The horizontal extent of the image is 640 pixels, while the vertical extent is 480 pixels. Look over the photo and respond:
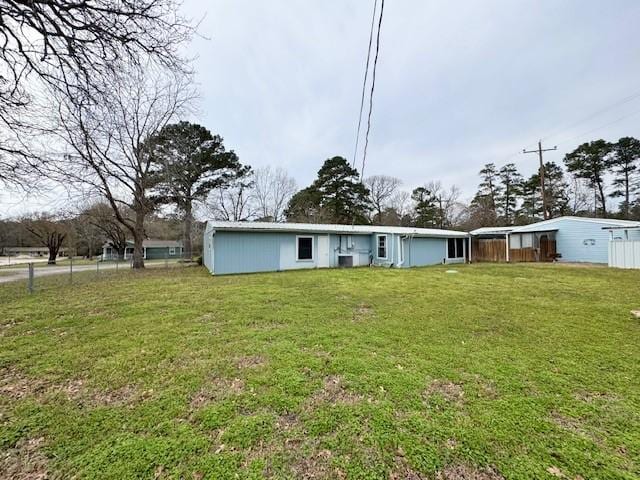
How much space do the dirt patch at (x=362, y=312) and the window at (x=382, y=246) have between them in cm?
914

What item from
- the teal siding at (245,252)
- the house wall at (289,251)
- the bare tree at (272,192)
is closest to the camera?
the teal siding at (245,252)

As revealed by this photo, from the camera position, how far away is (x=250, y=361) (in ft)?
10.7

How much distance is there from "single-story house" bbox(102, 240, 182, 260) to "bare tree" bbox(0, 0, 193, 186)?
35.0m

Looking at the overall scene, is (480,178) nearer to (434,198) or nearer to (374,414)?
(434,198)

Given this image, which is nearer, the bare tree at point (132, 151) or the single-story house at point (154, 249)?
the bare tree at point (132, 151)

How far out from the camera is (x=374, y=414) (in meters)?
2.26

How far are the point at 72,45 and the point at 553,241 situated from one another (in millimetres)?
22999

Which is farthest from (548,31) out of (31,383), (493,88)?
(31,383)

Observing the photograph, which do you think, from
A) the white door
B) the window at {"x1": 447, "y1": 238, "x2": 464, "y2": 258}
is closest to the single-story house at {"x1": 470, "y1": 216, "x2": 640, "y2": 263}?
the window at {"x1": 447, "y1": 238, "x2": 464, "y2": 258}

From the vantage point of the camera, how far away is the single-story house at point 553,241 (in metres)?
15.0

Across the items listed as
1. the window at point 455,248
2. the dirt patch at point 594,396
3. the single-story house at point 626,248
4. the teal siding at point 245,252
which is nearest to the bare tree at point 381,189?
the window at point 455,248

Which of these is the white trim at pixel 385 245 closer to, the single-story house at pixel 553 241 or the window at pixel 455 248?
the window at pixel 455 248

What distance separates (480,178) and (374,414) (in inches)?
1310

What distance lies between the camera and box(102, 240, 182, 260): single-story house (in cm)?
3588
